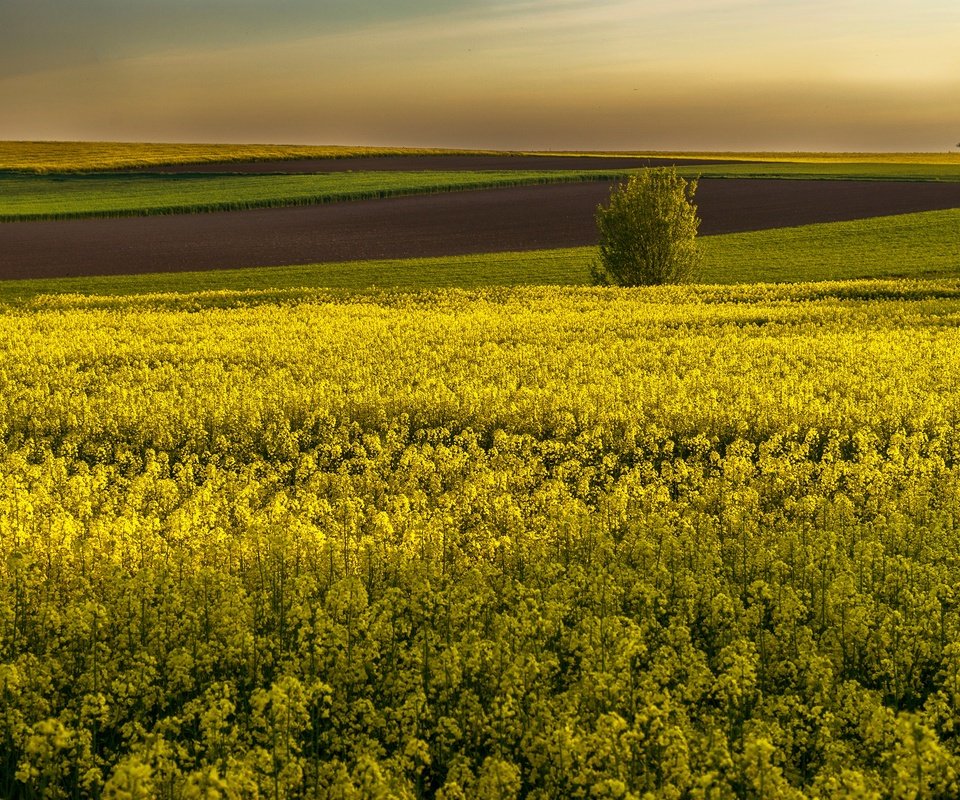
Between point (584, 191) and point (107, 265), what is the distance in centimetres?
4778

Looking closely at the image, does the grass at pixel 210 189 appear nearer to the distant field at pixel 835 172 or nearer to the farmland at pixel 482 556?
the distant field at pixel 835 172

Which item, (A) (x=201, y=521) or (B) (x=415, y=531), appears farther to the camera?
(A) (x=201, y=521)

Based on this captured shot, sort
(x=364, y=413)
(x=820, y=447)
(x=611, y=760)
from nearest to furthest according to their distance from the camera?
(x=611, y=760)
(x=820, y=447)
(x=364, y=413)

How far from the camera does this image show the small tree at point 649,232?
3756 cm

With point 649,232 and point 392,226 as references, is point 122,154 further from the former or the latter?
point 649,232

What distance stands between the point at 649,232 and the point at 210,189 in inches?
2503

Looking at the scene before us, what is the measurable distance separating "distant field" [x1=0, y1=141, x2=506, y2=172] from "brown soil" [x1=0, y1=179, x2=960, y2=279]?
49.0 metres

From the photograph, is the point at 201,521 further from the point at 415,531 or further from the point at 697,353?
the point at 697,353

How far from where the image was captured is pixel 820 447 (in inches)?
579

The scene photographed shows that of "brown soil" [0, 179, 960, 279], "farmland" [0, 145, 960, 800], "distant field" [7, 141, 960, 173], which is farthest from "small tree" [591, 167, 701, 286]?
"distant field" [7, 141, 960, 173]

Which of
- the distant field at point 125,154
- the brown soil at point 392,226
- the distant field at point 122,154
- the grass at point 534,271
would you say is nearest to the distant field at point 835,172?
the brown soil at point 392,226

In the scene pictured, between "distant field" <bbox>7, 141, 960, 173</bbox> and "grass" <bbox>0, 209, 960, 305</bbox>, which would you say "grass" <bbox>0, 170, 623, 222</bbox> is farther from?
"grass" <bbox>0, 209, 960, 305</bbox>

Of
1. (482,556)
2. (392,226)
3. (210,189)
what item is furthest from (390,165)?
(482,556)

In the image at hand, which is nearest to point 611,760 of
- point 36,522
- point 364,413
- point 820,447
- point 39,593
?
point 39,593
